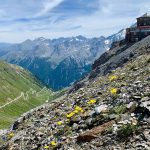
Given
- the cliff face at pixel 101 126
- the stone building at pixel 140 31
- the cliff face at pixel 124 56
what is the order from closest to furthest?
the cliff face at pixel 101 126
the cliff face at pixel 124 56
the stone building at pixel 140 31

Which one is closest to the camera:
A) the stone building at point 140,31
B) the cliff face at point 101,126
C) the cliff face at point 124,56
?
the cliff face at point 101,126

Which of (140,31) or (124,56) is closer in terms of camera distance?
(124,56)

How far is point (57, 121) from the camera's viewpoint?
30.0 meters

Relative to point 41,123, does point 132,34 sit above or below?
above

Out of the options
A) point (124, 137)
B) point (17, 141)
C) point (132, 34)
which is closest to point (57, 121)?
point (17, 141)

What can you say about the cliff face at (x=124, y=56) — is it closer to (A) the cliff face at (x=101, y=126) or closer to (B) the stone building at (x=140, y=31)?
(B) the stone building at (x=140, y=31)

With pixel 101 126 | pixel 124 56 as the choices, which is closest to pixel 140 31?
pixel 124 56

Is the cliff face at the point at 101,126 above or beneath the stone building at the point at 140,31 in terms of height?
beneath

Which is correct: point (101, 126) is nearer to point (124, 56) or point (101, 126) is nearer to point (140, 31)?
point (124, 56)

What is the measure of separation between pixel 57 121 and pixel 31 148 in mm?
4007

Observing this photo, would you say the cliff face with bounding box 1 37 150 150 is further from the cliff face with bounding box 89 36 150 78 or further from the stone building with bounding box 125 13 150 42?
the stone building with bounding box 125 13 150 42

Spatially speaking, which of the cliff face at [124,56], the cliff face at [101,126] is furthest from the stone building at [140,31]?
the cliff face at [101,126]

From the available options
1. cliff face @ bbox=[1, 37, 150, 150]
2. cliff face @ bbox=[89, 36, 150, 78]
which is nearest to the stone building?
cliff face @ bbox=[89, 36, 150, 78]

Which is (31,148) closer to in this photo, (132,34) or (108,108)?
(108,108)
